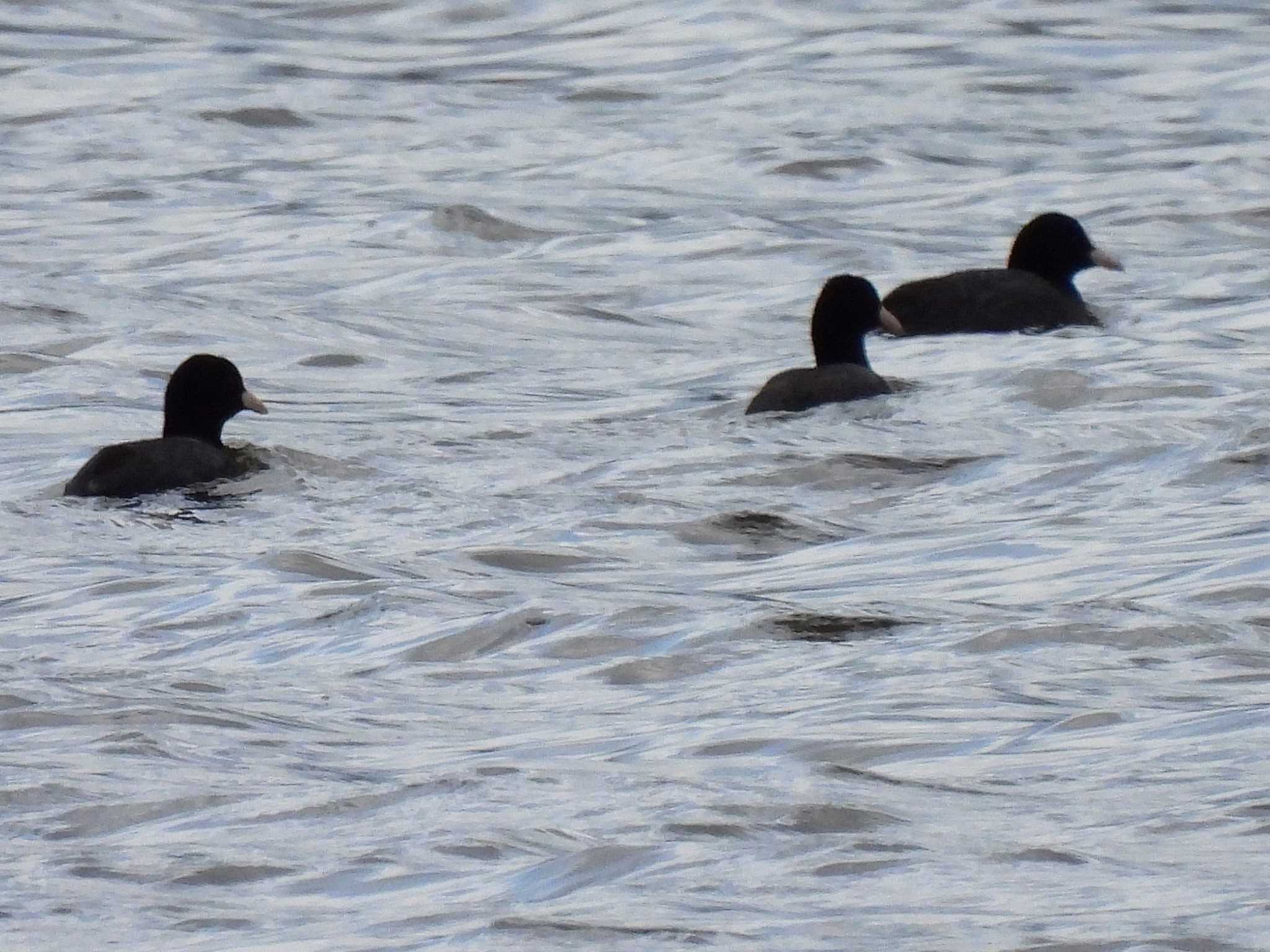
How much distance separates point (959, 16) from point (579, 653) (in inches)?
913

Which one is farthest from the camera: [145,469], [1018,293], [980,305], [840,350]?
[1018,293]

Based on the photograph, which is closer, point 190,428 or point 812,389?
point 190,428

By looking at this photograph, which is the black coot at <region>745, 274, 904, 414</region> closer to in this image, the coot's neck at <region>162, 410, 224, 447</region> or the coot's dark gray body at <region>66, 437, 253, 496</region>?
the coot's neck at <region>162, 410, 224, 447</region>

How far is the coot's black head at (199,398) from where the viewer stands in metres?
14.2

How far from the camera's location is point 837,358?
16.0 metres

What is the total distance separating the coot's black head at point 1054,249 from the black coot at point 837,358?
2.10 meters

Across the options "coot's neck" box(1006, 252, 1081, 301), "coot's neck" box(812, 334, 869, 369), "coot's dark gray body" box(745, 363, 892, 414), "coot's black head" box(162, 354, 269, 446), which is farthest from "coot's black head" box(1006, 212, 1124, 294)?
"coot's black head" box(162, 354, 269, 446)

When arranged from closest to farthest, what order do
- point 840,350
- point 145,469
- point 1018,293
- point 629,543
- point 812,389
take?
point 629,543, point 145,469, point 812,389, point 840,350, point 1018,293

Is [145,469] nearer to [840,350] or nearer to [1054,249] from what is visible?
[840,350]

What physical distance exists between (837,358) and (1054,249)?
3.48 m

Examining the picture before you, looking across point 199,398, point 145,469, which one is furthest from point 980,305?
point 145,469

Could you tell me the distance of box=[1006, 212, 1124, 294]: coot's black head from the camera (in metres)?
19.1

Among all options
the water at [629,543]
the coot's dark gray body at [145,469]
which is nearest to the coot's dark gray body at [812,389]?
the water at [629,543]

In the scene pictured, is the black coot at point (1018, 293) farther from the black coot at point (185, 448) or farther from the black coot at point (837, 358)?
the black coot at point (185, 448)
